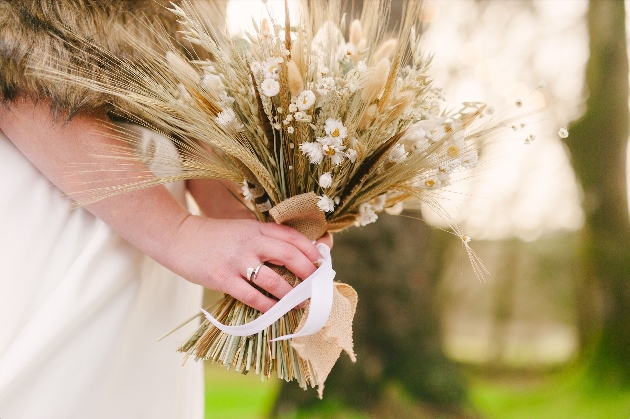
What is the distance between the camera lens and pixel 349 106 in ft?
2.57

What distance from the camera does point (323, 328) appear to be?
2.60ft

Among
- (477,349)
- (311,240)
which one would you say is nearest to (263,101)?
(311,240)

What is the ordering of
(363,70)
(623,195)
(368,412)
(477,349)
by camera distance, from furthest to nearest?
(477,349)
(368,412)
(623,195)
(363,70)

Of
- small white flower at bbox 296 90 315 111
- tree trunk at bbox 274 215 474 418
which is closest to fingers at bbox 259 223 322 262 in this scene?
Result: small white flower at bbox 296 90 315 111

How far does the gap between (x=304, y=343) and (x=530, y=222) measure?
276 cm

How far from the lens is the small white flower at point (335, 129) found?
73 centimetres

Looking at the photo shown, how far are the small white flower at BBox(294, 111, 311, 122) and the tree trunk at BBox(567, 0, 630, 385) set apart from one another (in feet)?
8.73

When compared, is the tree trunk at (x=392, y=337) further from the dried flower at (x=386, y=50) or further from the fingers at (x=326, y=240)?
the dried flower at (x=386, y=50)

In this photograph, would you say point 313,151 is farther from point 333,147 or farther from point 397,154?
point 397,154

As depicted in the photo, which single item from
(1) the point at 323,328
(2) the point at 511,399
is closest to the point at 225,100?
(1) the point at 323,328

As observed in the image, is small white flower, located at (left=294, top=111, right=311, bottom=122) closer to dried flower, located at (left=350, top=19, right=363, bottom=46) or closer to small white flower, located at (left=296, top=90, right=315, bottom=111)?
small white flower, located at (left=296, top=90, right=315, bottom=111)

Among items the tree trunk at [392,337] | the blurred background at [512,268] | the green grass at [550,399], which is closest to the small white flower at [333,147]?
the blurred background at [512,268]

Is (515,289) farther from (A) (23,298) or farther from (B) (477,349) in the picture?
(A) (23,298)

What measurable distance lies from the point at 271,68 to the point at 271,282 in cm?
33
